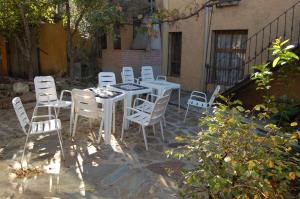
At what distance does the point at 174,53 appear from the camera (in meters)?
10.9

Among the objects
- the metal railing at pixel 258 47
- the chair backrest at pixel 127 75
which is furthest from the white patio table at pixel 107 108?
the metal railing at pixel 258 47

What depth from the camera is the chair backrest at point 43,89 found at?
6.24m

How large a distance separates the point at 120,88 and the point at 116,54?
6.41 metres

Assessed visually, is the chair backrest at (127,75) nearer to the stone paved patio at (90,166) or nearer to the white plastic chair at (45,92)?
the white plastic chair at (45,92)

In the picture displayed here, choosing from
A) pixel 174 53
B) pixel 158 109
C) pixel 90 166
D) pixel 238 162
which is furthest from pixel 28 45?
pixel 238 162

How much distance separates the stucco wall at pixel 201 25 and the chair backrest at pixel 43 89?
10.8 feet

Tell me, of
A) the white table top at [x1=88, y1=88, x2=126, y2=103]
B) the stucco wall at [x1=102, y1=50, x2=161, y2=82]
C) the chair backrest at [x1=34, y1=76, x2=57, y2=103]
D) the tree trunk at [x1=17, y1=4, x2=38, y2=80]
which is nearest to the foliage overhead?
the tree trunk at [x1=17, y1=4, x2=38, y2=80]

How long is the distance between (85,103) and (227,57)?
5491mm

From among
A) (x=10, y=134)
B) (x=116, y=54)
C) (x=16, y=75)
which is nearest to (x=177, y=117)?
(x=10, y=134)

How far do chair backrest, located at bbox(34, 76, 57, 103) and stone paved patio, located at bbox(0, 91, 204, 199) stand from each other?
2.52ft

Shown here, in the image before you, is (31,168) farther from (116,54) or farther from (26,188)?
(116,54)

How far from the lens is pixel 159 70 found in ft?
39.8

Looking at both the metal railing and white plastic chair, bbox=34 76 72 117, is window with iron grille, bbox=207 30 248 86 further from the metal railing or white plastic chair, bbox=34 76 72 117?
white plastic chair, bbox=34 76 72 117

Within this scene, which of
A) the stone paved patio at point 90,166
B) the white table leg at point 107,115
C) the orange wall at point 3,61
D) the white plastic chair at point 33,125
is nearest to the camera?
the stone paved patio at point 90,166
